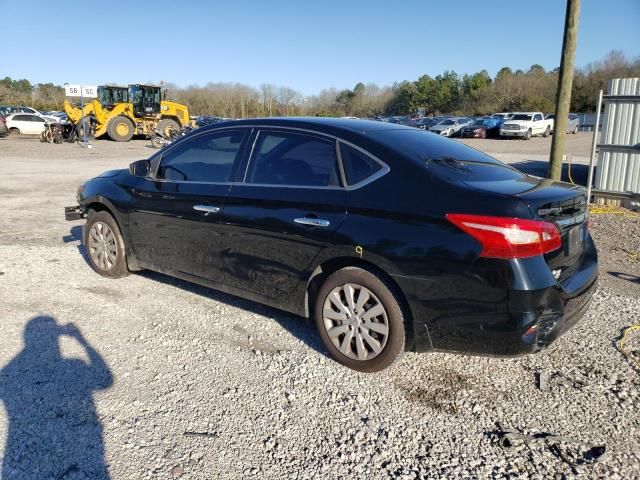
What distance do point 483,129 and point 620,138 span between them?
31.1 metres

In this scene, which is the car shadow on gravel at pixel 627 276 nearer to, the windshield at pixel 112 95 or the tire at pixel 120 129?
the tire at pixel 120 129

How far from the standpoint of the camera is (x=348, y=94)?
100438mm

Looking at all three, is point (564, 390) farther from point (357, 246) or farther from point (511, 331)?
point (357, 246)

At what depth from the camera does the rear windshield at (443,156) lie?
3436mm

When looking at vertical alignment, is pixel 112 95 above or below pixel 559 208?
above

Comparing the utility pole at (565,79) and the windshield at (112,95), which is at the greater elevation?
the windshield at (112,95)

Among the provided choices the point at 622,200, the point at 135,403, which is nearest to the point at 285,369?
the point at 135,403

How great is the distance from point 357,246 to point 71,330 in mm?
2533

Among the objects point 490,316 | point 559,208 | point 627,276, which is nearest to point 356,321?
point 490,316

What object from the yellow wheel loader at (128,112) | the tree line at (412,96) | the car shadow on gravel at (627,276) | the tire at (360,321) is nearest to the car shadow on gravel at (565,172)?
the car shadow on gravel at (627,276)

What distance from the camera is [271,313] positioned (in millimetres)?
4637

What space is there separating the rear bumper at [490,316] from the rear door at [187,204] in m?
1.85

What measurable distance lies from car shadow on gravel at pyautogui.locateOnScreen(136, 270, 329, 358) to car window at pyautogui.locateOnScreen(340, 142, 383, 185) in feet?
4.35

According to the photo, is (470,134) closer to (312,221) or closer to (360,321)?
(312,221)
